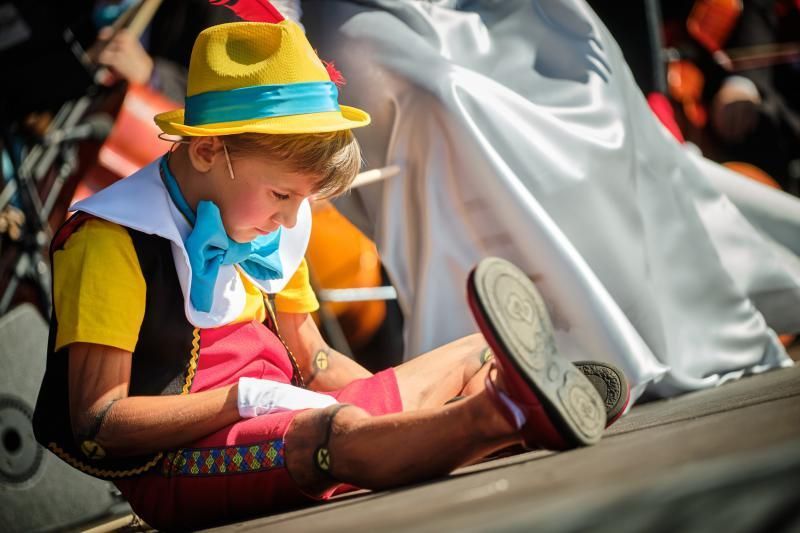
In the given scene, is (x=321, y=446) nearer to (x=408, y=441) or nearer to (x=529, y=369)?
(x=408, y=441)

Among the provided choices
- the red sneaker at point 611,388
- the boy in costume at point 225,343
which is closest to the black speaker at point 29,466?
the boy in costume at point 225,343

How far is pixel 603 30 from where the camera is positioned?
2.21 m

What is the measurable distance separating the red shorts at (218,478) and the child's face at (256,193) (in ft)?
0.67

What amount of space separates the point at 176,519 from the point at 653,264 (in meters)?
1.21

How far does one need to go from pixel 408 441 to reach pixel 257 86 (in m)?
0.56

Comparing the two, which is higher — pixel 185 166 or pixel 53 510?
pixel 185 166

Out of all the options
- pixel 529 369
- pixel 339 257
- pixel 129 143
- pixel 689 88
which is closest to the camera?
pixel 529 369

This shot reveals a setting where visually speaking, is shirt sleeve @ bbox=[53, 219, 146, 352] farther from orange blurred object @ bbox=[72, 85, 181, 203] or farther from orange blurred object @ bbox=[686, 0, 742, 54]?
orange blurred object @ bbox=[686, 0, 742, 54]

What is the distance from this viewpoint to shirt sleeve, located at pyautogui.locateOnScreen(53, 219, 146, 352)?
1261mm

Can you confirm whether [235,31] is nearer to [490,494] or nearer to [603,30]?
[490,494]

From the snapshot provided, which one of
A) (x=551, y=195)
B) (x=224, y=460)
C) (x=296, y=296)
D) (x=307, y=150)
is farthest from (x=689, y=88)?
(x=224, y=460)

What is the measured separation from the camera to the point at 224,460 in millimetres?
1298

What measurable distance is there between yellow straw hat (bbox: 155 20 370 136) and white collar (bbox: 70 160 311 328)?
0.10 metres

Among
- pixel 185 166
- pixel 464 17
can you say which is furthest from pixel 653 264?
pixel 185 166
